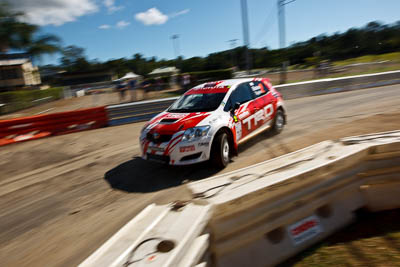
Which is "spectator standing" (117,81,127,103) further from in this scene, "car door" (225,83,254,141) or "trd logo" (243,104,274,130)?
"car door" (225,83,254,141)

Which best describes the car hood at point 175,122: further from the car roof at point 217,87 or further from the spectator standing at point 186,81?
the spectator standing at point 186,81

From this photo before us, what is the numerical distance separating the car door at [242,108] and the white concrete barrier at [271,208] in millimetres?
2519

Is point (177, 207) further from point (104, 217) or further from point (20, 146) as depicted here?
point (20, 146)

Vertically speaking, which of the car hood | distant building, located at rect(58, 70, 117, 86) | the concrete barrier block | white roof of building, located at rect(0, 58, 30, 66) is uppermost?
white roof of building, located at rect(0, 58, 30, 66)

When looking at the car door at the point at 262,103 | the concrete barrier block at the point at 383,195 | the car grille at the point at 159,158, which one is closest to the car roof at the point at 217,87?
the car door at the point at 262,103

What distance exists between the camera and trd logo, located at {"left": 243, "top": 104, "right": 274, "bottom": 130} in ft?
21.2

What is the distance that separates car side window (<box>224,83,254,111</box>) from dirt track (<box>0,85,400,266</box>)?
115cm

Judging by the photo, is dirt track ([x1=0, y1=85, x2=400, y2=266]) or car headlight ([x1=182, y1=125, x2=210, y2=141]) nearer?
dirt track ([x1=0, y1=85, x2=400, y2=266])

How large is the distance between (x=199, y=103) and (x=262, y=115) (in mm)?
1751

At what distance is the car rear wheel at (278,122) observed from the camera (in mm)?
7834

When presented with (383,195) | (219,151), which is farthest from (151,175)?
(383,195)

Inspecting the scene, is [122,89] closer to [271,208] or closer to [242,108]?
[242,108]

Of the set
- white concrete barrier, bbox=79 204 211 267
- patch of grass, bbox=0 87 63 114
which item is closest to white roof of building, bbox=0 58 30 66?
patch of grass, bbox=0 87 63 114

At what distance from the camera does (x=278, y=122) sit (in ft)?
26.2
